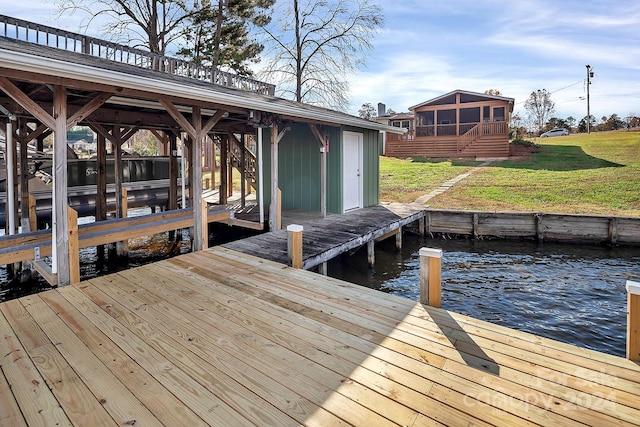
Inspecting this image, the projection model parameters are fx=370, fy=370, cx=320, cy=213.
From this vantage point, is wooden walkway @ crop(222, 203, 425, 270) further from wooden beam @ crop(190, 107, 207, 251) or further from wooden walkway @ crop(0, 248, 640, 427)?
wooden walkway @ crop(0, 248, 640, 427)

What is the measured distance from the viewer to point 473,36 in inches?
591

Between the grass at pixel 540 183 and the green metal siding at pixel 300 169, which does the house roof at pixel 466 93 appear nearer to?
the grass at pixel 540 183

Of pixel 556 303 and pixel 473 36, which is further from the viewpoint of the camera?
pixel 473 36

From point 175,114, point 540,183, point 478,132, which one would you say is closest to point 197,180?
point 175,114

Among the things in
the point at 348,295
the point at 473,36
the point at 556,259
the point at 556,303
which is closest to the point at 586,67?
the point at 473,36

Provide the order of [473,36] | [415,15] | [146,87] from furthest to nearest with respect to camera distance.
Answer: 1. [473,36]
2. [415,15]
3. [146,87]

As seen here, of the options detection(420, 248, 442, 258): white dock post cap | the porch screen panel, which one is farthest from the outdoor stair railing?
detection(420, 248, 442, 258): white dock post cap

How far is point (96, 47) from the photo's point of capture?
7062 mm

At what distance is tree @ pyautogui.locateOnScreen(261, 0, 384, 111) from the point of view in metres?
18.1

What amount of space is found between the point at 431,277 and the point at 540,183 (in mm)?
12285

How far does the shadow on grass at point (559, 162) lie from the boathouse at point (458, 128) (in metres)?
1.86

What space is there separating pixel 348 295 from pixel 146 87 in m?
3.33

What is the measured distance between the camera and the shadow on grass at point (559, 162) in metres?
16.2

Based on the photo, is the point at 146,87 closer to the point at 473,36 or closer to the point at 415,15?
the point at 415,15
